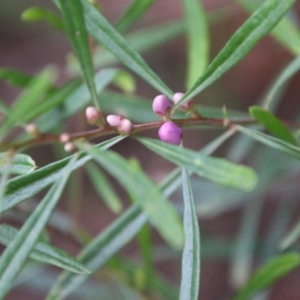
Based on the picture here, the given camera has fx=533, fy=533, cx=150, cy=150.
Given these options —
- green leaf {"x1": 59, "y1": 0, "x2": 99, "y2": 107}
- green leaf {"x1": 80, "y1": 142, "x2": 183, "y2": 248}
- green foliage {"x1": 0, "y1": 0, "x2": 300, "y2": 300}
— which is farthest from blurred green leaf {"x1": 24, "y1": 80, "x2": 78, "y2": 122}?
green leaf {"x1": 80, "y1": 142, "x2": 183, "y2": 248}

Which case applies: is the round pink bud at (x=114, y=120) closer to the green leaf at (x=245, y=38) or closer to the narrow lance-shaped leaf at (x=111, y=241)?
the green leaf at (x=245, y=38)

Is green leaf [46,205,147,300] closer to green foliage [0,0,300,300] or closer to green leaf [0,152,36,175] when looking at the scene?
green foliage [0,0,300,300]

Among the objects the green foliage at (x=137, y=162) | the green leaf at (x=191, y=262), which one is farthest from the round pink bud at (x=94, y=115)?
the green leaf at (x=191, y=262)

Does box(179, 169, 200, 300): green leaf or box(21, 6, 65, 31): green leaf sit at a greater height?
box(21, 6, 65, 31): green leaf

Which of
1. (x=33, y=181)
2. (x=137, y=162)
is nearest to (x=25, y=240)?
(x=33, y=181)

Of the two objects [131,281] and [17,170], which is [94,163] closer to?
[131,281]

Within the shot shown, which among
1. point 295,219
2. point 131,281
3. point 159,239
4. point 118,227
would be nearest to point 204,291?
point 159,239

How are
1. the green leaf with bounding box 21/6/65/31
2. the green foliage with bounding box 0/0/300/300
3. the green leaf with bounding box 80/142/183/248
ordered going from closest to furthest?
the green leaf with bounding box 80/142/183/248 < the green foliage with bounding box 0/0/300/300 < the green leaf with bounding box 21/6/65/31
